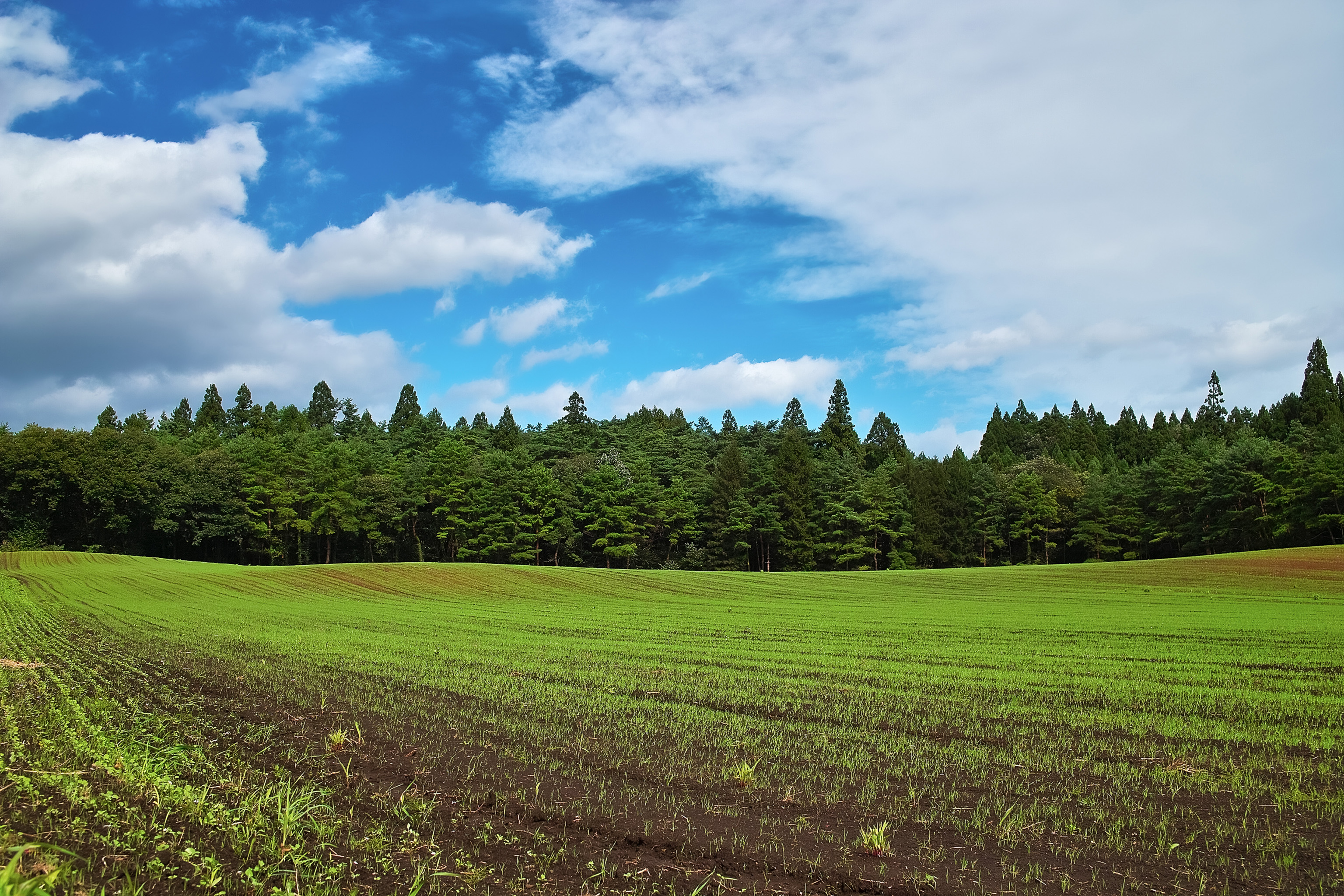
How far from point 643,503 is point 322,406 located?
83789 mm

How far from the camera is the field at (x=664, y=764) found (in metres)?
5.71

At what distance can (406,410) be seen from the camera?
13800 centimetres

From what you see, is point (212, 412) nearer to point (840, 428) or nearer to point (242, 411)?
point (242, 411)

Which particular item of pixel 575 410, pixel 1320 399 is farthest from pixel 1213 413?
pixel 575 410

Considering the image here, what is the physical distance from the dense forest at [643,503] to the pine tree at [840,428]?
12.5 meters

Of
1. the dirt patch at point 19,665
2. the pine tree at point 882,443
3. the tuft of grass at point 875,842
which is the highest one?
the pine tree at point 882,443

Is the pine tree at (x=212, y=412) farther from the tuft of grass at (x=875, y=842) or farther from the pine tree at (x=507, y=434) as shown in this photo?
the tuft of grass at (x=875, y=842)

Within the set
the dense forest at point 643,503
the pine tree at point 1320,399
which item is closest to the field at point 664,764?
the dense forest at point 643,503

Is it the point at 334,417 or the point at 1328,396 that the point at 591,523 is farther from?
the point at 1328,396

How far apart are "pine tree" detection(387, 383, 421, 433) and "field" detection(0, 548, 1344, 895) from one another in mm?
113756

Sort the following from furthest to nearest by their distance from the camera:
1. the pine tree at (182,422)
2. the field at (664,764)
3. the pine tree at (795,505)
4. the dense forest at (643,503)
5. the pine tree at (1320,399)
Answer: the pine tree at (182,422), the pine tree at (1320,399), the pine tree at (795,505), the dense forest at (643,503), the field at (664,764)

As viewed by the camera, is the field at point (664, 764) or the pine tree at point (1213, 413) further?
the pine tree at point (1213, 413)

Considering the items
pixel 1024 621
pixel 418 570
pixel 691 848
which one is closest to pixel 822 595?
pixel 1024 621

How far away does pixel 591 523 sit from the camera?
84.4 m
